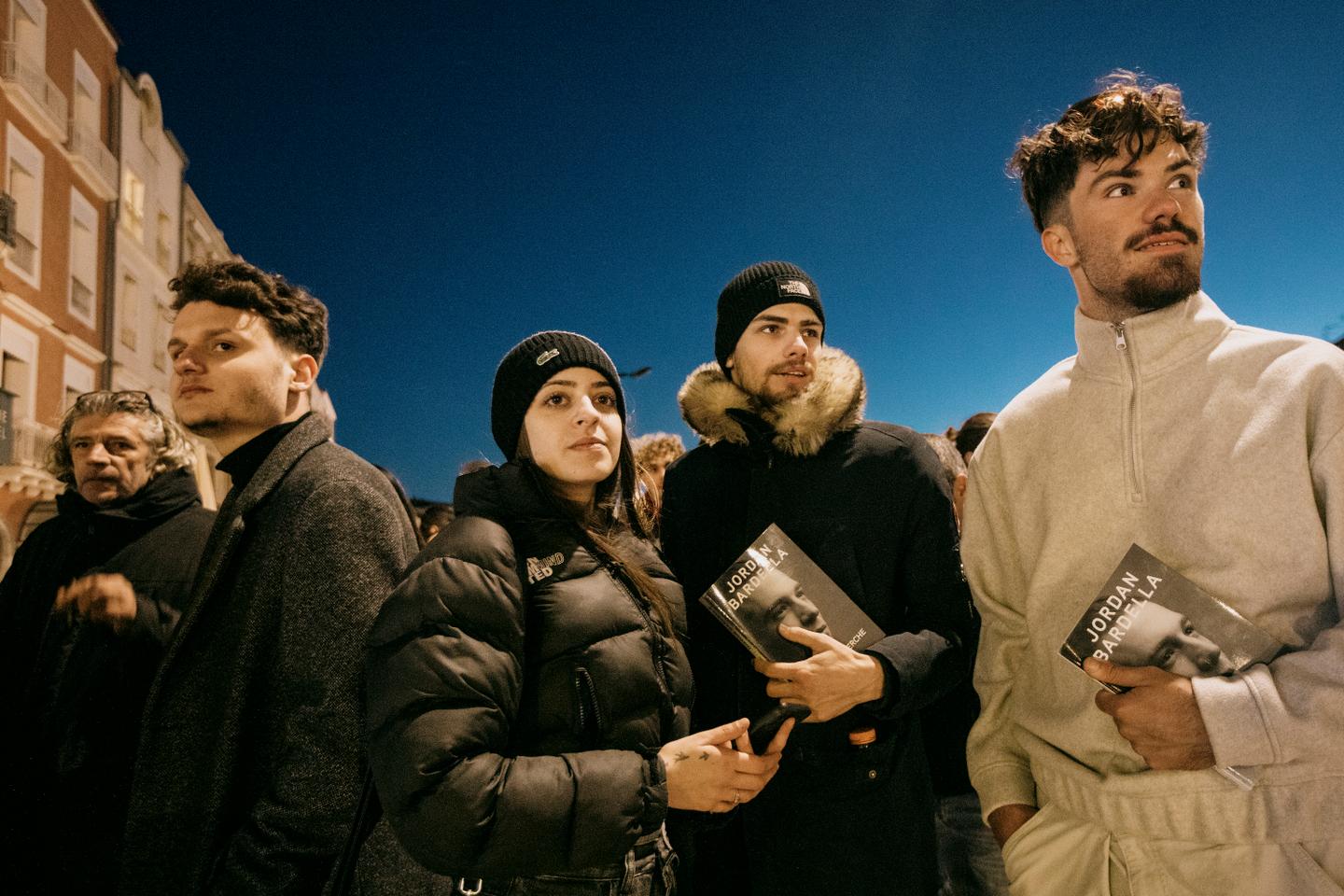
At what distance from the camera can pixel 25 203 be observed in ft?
41.1

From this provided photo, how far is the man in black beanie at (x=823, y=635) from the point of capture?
1.88m

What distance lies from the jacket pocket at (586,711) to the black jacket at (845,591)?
20.0 inches

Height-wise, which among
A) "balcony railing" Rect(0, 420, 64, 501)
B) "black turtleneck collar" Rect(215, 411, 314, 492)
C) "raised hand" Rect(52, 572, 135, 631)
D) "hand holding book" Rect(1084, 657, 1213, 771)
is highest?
"balcony railing" Rect(0, 420, 64, 501)

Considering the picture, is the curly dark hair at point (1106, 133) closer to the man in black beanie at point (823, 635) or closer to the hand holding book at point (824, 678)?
the man in black beanie at point (823, 635)

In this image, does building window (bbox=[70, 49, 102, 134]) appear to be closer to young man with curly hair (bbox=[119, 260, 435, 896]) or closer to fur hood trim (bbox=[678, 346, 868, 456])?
young man with curly hair (bbox=[119, 260, 435, 896])

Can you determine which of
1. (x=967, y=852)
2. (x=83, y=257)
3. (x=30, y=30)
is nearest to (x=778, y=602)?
(x=967, y=852)

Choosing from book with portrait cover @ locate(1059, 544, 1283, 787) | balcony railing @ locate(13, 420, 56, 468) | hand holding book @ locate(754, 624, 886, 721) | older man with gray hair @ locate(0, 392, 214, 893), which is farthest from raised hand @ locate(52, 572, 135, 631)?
balcony railing @ locate(13, 420, 56, 468)

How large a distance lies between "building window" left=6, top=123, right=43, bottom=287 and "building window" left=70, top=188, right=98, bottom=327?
130cm

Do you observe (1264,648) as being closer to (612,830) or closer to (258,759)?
(612,830)

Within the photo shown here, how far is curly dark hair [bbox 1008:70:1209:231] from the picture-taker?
5.90ft

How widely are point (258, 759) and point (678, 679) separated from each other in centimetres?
103

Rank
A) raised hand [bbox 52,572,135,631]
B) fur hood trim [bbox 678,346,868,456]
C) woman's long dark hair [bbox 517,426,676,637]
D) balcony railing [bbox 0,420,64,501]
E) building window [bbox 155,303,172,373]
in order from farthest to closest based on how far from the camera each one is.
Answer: building window [bbox 155,303,172,373], balcony railing [bbox 0,420,64,501], raised hand [bbox 52,572,135,631], fur hood trim [bbox 678,346,868,456], woman's long dark hair [bbox 517,426,676,637]

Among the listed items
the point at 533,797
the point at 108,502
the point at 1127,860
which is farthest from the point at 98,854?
the point at 1127,860

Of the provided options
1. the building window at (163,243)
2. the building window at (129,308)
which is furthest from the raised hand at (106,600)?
the building window at (163,243)
